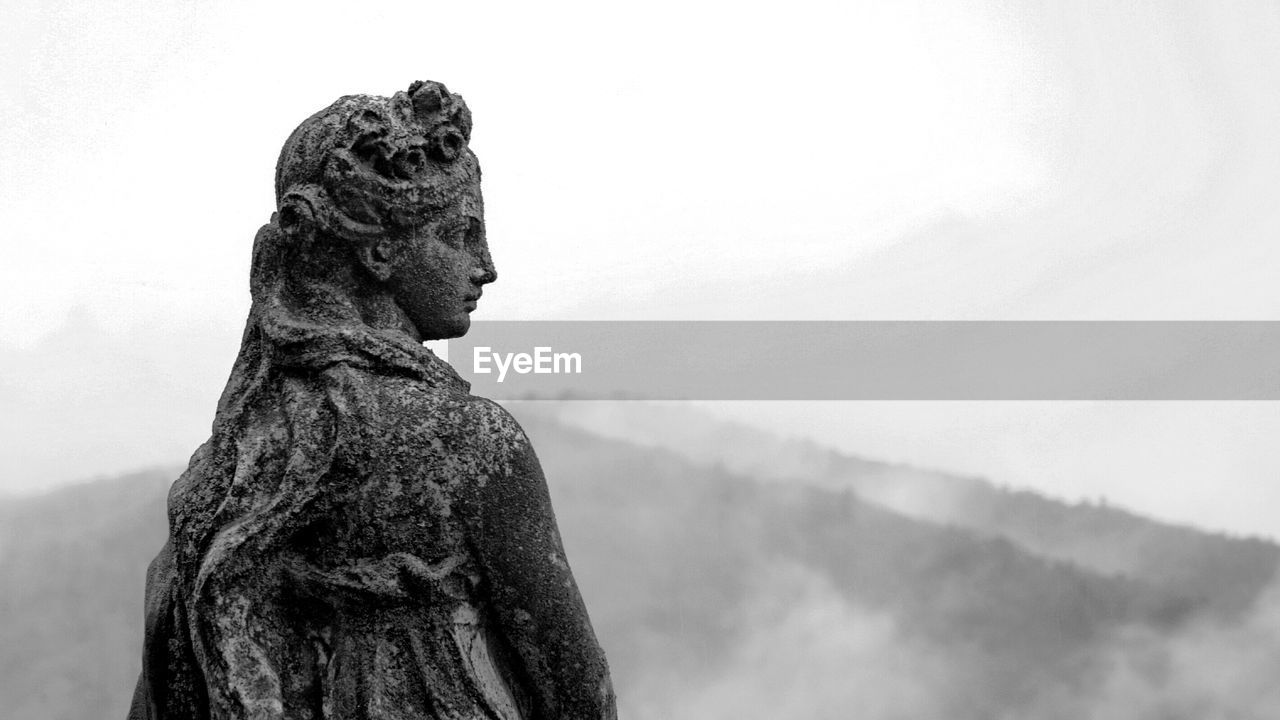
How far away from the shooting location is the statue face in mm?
6590

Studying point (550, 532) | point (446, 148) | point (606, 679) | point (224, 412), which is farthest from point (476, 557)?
point (446, 148)

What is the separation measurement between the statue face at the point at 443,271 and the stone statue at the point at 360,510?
2 centimetres

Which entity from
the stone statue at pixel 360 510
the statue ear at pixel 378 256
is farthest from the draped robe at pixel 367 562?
the statue ear at pixel 378 256

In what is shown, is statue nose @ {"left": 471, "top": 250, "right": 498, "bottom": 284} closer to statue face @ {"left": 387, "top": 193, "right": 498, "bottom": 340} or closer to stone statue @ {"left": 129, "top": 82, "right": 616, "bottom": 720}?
statue face @ {"left": 387, "top": 193, "right": 498, "bottom": 340}

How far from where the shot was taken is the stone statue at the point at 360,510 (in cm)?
609

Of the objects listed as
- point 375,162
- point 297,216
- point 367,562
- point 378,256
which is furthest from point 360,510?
point 375,162

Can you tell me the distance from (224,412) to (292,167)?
0.94 m

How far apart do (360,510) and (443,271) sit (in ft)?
3.41

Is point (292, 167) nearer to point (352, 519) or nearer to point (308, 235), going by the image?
point (308, 235)

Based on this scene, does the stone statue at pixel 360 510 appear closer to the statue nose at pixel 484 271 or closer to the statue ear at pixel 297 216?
the statue ear at pixel 297 216

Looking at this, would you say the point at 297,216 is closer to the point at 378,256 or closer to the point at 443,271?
the point at 378,256

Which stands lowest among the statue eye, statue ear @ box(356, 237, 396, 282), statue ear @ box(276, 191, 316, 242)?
statue ear @ box(356, 237, 396, 282)

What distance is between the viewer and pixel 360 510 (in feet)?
20.1

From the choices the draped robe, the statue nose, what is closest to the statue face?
the statue nose
